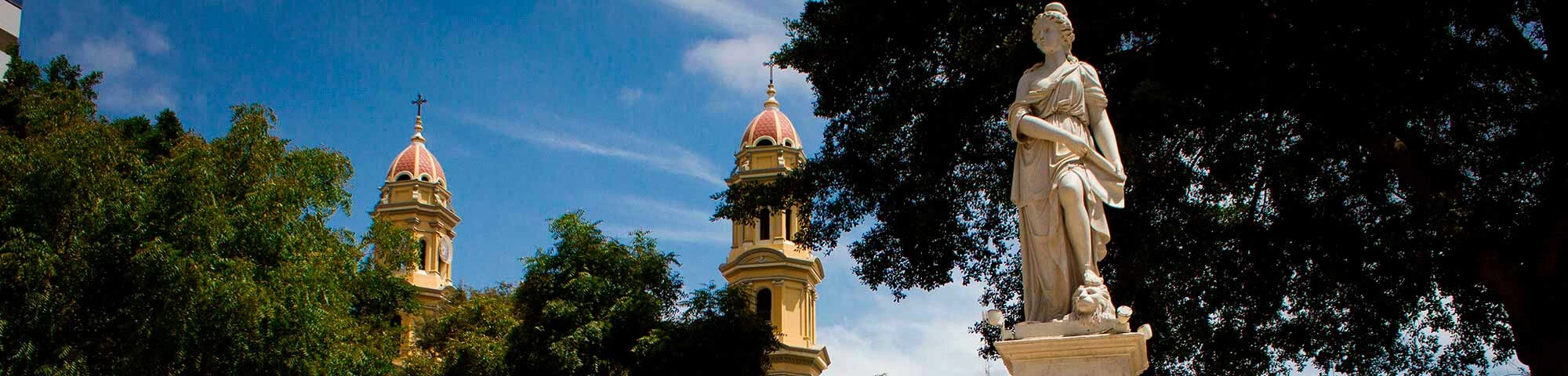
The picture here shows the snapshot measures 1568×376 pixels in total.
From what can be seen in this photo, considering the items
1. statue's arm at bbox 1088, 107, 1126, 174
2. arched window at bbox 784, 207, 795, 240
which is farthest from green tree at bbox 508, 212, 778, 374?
statue's arm at bbox 1088, 107, 1126, 174

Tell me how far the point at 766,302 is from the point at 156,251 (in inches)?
1313

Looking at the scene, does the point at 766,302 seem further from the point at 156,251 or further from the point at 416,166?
the point at 156,251

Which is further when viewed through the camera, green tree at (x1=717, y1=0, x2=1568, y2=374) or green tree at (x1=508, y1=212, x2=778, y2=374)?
green tree at (x1=508, y1=212, x2=778, y2=374)

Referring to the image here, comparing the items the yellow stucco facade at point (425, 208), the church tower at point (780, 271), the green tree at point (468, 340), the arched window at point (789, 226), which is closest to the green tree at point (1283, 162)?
the green tree at point (468, 340)

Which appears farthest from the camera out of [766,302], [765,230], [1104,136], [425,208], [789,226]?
[425,208]

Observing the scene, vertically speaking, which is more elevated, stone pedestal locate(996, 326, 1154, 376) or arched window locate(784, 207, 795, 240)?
arched window locate(784, 207, 795, 240)

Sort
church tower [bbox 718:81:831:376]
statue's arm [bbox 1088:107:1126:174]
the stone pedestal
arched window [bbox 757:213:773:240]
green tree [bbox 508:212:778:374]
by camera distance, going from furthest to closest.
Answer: arched window [bbox 757:213:773:240] < church tower [bbox 718:81:831:376] < green tree [bbox 508:212:778:374] < statue's arm [bbox 1088:107:1126:174] < the stone pedestal

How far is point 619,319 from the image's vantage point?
1173 inches

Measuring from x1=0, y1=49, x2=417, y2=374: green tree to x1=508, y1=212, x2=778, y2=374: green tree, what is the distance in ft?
28.7

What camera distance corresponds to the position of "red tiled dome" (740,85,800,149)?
173ft

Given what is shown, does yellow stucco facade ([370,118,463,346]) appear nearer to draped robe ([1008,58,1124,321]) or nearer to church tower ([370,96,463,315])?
church tower ([370,96,463,315])

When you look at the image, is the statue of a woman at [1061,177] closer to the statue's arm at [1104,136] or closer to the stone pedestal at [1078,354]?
the statue's arm at [1104,136]

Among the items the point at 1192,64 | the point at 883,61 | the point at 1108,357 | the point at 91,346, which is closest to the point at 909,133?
the point at 883,61

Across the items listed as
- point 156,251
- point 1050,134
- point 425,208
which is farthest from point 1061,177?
point 425,208
